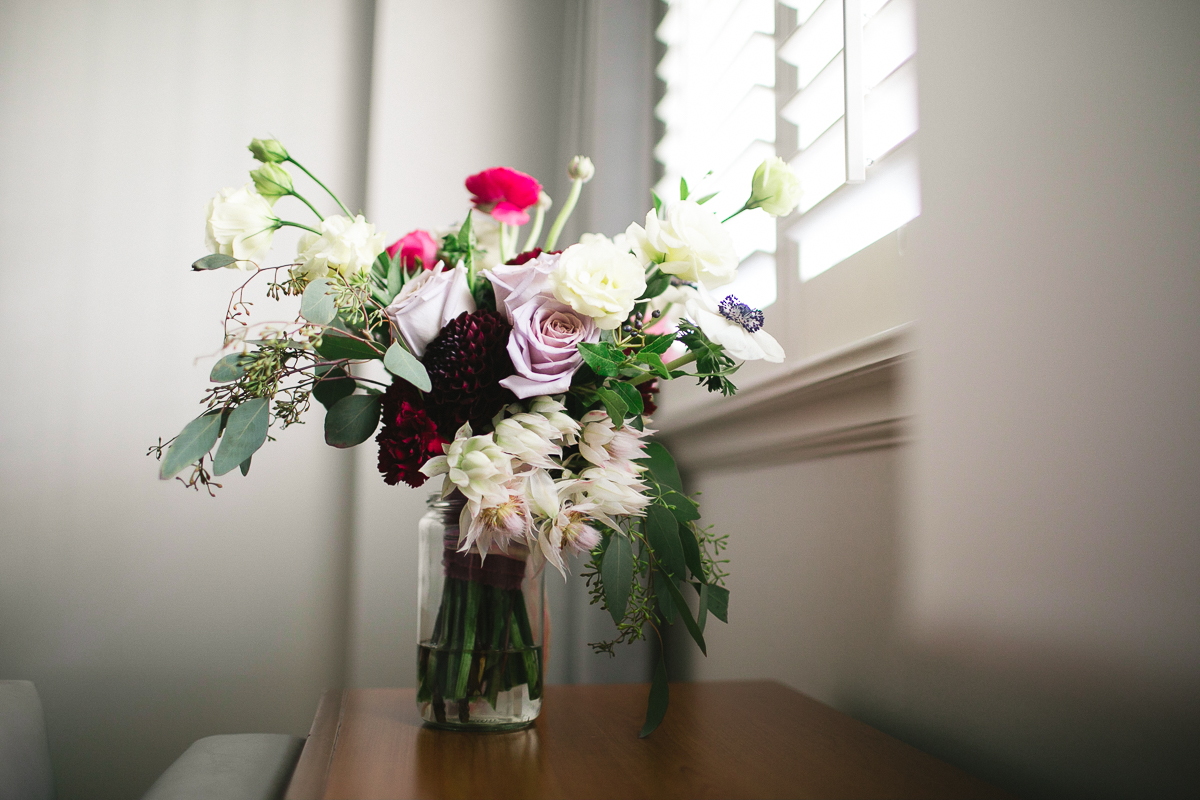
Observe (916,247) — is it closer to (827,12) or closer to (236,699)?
(827,12)

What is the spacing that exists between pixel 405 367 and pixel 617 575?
24 cm

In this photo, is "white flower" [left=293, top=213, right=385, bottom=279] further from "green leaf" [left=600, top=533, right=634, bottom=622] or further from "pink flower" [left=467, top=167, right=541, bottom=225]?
"green leaf" [left=600, top=533, right=634, bottom=622]

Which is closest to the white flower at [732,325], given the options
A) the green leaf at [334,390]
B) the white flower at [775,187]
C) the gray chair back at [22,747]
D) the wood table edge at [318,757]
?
the white flower at [775,187]

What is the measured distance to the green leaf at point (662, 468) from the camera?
69 cm

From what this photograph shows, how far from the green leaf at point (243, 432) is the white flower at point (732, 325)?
36cm

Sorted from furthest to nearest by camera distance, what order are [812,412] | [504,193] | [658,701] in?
[812,412], [504,193], [658,701]

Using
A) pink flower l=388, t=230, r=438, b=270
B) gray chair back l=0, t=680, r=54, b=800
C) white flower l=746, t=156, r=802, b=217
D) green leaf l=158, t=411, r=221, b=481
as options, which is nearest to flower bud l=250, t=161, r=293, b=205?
pink flower l=388, t=230, r=438, b=270

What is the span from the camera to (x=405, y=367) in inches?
22.2

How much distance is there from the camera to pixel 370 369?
5.25 feet

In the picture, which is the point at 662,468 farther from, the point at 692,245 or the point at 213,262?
the point at 213,262

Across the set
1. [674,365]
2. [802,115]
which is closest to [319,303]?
[674,365]

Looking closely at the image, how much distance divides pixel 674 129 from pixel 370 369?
2.60ft

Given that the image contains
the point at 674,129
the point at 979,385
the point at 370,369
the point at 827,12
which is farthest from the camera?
the point at 370,369

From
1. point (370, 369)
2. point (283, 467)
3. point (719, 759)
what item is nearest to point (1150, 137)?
point (719, 759)
